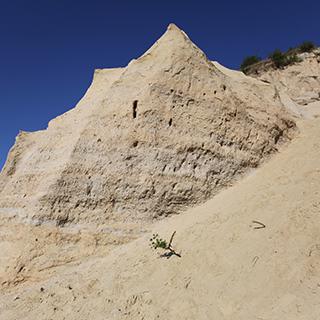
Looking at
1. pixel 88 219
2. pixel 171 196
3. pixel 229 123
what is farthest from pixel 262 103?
pixel 88 219

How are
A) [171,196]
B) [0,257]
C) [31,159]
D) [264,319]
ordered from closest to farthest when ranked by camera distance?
[264,319], [0,257], [171,196], [31,159]

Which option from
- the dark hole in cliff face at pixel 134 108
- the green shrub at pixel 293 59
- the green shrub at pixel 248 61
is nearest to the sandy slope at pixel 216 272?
the dark hole in cliff face at pixel 134 108

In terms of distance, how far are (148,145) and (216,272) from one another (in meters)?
3.63

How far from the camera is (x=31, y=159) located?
9570mm

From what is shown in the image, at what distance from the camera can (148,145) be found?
8.83 m

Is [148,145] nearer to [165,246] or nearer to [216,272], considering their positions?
[165,246]

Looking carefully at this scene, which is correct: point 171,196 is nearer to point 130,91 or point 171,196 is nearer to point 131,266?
point 131,266

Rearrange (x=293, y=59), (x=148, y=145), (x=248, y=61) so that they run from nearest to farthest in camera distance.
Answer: (x=148, y=145)
(x=293, y=59)
(x=248, y=61)

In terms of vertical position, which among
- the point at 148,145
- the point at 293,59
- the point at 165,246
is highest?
the point at 293,59

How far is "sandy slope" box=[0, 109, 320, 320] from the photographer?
5.25 meters

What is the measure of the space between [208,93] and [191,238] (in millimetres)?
4211

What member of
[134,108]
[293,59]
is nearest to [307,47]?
[293,59]

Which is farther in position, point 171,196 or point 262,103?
point 262,103

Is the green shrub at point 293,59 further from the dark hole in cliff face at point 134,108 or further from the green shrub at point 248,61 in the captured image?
the dark hole in cliff face at point 134,108
